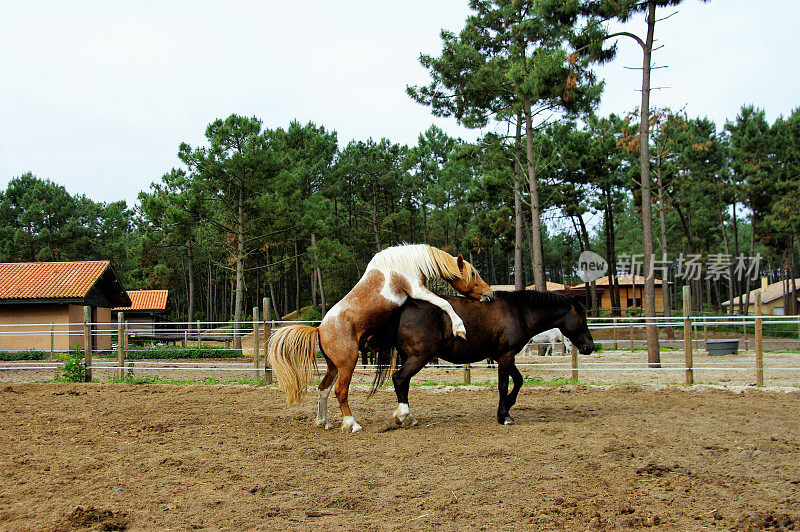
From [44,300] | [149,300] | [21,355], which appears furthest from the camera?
[149,300]

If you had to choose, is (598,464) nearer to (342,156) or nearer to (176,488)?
(176,488)

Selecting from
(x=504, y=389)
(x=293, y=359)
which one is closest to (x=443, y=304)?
(x=504, y=389)

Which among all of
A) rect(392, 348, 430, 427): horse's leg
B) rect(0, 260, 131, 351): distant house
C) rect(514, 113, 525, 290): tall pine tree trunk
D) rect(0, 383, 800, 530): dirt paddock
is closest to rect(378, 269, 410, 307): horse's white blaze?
rect(392, 348, 430, 427): horse's leg

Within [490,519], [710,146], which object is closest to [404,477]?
[490,519]

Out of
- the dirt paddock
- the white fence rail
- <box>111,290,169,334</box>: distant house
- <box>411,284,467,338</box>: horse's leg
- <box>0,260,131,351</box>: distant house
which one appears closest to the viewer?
the dirt paddock

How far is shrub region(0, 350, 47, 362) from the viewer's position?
1844 centimetres

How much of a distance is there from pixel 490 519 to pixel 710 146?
33.8m

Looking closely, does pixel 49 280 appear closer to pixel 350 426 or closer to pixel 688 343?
pixel 350 426

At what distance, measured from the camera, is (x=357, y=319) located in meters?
5.41

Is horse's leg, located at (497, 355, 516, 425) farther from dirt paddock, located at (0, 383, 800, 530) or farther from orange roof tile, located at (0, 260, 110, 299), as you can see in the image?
orange roof tile, located at (0, 260, 110, 299)

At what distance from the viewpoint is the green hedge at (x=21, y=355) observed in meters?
18.4

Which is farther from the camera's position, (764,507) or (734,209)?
(734,209)

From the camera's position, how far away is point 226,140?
23250 millimetres

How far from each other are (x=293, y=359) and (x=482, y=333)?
190 centimetres
